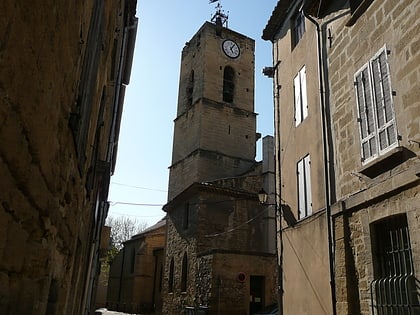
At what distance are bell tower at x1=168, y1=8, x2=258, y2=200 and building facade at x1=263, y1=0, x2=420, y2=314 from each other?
1696 cm

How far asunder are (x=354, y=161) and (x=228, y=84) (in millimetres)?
23855

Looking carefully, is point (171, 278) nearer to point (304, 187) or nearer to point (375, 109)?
point (304, 187)

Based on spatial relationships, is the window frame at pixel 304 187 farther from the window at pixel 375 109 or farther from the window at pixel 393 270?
the window at pixel 393 270

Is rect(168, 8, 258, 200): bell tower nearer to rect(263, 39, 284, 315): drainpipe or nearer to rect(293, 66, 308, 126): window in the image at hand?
rect(263, 39, 284, 315): drainpipe

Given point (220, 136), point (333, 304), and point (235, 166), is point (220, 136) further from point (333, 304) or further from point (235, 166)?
point (333, 304)

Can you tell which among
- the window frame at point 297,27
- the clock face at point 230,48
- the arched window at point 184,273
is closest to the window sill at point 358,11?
the window frame at point 297,27

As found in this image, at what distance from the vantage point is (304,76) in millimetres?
9445

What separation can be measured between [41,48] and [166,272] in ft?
76.8

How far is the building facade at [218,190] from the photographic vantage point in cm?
1733

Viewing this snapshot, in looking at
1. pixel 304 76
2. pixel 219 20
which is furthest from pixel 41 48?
pixel 219 20

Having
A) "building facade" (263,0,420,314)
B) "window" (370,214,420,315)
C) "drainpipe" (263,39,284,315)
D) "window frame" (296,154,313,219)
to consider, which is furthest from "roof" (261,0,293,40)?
"window" (370,214,420,315)

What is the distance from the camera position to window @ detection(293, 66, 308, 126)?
9289 millimetres

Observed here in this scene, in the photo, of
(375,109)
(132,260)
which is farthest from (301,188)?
(132,260)

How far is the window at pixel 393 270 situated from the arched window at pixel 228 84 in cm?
2409
